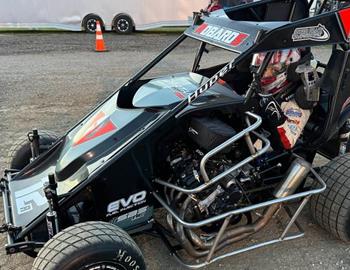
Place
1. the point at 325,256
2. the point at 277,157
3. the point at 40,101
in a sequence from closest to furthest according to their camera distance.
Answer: the point at 325,256 < the point at 277,157 < the point at 40,101

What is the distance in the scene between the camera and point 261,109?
272 centimetres

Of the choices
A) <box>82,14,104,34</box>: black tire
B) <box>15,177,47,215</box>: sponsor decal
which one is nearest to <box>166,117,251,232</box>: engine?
<box>15,177,47,215</box>: sponsor decal

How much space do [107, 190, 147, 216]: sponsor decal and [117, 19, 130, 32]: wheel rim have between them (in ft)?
34.6

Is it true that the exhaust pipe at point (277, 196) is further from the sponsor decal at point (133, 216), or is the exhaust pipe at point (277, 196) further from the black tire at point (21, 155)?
the black tire at point (21, 155)

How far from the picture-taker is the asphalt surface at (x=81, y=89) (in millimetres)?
2867

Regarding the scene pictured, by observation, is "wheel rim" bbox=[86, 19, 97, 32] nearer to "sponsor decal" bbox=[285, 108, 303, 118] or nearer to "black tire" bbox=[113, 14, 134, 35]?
"black tire" bbox=[113, 14, 134, 35]

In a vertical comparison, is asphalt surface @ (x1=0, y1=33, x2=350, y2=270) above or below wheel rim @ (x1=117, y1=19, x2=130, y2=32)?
below

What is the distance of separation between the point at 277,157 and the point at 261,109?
21.7 inches

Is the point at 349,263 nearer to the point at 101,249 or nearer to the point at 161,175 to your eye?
the point at 161,175

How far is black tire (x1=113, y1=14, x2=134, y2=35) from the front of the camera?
12461 mm

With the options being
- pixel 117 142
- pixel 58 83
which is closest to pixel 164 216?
pixel 117 142

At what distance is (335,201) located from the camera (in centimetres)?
290

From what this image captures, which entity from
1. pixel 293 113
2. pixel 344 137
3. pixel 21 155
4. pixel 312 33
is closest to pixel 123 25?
pixel 21 155

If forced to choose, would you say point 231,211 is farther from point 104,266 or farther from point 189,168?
point 104,266
